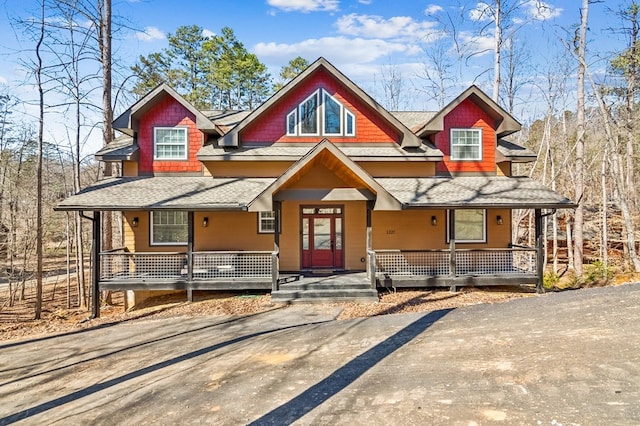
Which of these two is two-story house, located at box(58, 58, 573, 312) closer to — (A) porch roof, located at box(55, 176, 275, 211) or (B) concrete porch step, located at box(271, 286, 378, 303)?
(A) porch roof, located at box(55, 176, 275, 211)

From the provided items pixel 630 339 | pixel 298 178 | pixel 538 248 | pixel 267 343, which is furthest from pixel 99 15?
pixel 630 339

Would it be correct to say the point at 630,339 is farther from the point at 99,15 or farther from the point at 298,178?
the point at 99,15

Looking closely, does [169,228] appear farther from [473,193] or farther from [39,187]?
[473,193]

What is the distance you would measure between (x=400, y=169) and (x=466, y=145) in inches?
109

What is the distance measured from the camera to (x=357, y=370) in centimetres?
623

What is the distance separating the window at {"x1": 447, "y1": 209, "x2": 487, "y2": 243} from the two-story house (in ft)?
0.12

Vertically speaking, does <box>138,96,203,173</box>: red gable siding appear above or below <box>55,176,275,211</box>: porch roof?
above

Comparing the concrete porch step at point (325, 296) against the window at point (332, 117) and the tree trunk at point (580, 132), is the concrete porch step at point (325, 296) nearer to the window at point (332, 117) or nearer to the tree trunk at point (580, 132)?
the window at point (332, 117)

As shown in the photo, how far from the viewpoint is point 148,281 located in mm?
11938

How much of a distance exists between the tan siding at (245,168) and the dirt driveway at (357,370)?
6.23 m

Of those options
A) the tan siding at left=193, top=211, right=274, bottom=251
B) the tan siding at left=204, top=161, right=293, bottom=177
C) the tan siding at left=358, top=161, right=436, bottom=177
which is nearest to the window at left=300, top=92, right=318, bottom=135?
the tan siding at left=204, top=161, right=293, bottom=177

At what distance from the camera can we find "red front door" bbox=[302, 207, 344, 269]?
13.9m

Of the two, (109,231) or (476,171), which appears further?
(109,231)

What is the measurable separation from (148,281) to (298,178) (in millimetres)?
5638
